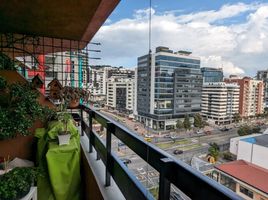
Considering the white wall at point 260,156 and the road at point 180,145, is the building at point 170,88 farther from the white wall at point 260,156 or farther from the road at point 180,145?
the white wall at point 260,156

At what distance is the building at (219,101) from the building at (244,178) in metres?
0.29

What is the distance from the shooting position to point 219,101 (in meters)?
0.94

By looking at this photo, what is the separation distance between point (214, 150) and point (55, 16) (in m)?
1.97

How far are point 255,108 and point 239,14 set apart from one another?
1.36ft

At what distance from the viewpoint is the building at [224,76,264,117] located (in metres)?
0.88

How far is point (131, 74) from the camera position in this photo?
4.08ft

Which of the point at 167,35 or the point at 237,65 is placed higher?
the point at 167,35

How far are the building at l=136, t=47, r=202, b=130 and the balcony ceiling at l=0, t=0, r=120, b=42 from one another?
36.0 inches

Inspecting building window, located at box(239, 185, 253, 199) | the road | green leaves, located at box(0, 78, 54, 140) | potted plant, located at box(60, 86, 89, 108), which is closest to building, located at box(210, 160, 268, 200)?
building window, located at box(239, 185, 253, 199)

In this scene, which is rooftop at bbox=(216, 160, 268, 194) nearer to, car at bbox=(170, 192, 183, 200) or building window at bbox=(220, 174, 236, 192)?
building window at bbox=(220, 174, 236, 192)

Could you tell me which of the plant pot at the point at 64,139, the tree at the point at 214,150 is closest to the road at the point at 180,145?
the tree at the point at 214,150

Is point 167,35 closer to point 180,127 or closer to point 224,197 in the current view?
point 180,127

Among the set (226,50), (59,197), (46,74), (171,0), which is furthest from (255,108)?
(46,74)

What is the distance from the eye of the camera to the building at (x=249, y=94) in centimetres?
88
